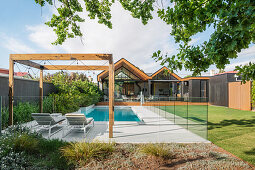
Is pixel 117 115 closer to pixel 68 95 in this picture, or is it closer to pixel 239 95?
pixel 68 95

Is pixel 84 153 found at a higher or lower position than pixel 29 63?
lower

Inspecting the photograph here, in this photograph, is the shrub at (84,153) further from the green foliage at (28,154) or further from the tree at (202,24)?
the tree at (202,24)

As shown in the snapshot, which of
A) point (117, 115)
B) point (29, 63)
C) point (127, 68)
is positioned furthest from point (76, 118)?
point (127, 68)

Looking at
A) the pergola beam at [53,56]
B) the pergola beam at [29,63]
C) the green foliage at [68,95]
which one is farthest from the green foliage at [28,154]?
the green foliage at [68,95]

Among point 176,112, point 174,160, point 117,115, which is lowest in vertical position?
point 117,115

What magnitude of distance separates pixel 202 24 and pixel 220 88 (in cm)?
1647

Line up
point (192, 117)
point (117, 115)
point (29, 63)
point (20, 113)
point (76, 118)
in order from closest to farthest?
point (76, 118)
point (192, 117)
point (29, 63)
point (20, 113)
point (117, 115)

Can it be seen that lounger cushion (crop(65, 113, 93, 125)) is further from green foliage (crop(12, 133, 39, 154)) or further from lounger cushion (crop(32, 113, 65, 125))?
green foliage (crop(12, 133, 39, 154))

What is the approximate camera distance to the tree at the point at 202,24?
64.3 inches

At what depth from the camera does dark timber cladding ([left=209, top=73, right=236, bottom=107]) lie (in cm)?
1520

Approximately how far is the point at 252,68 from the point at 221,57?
1.04 metres

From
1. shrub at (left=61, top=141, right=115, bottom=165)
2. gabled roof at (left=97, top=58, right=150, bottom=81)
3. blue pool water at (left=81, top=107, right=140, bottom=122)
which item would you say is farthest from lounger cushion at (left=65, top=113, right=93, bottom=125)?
gabled roof at (left=97, top=58, right=150, bottom=81)

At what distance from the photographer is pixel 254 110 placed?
11.8 m

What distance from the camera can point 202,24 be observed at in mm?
2596
